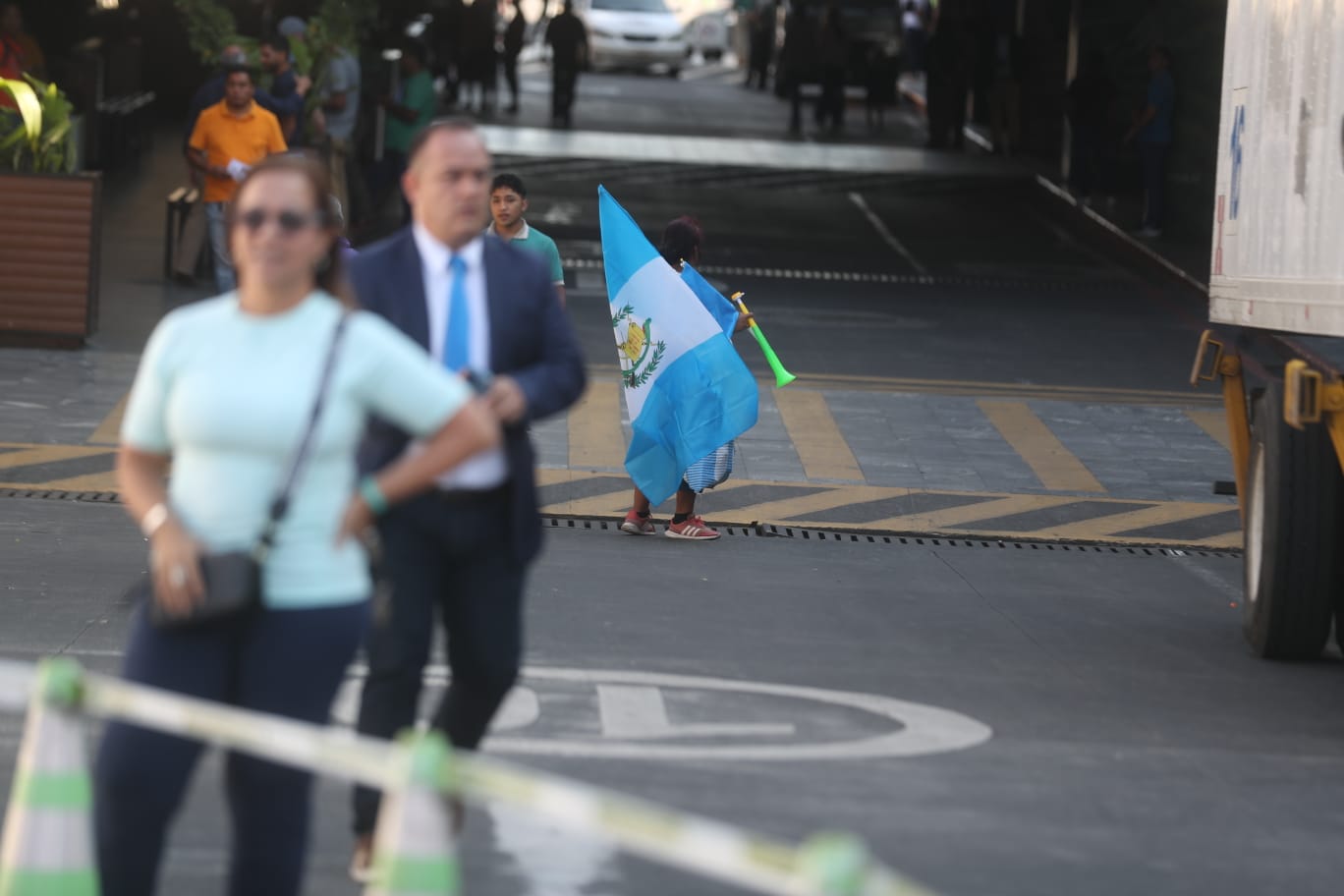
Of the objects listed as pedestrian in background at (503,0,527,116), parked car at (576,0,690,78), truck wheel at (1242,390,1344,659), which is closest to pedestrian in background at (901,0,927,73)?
parked car at (576,0,690,78)

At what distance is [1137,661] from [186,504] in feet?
18.1

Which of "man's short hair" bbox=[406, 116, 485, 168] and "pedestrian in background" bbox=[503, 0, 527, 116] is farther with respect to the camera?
"pedestrian in background" bbox=[503, 0, 527, 116]

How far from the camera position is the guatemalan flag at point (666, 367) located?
11219 mm

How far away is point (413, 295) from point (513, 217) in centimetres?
458

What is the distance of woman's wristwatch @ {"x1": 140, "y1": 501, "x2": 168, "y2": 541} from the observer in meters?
4.41

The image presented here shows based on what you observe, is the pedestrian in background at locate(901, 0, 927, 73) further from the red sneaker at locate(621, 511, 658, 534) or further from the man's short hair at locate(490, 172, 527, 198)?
the man's short hair at locate(490, 172, 527, 198)

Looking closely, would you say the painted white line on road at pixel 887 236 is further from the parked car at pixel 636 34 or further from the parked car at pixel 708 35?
the parked car at pixel 708 35

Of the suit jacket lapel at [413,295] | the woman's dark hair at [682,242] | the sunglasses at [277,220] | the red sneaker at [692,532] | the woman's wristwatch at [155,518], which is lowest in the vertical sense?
the red sneaker at [692,532]

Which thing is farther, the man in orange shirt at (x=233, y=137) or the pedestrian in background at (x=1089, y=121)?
the pedestrian in background at (x=1089, y=121)

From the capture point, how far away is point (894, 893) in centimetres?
308

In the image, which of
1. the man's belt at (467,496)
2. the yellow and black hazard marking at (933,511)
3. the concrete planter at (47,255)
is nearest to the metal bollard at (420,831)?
the man's belt at (467,496)

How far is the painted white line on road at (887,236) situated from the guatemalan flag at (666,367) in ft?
38.4

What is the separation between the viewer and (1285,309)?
28.6ft

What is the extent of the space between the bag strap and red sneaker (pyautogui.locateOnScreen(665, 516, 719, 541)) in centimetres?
708
